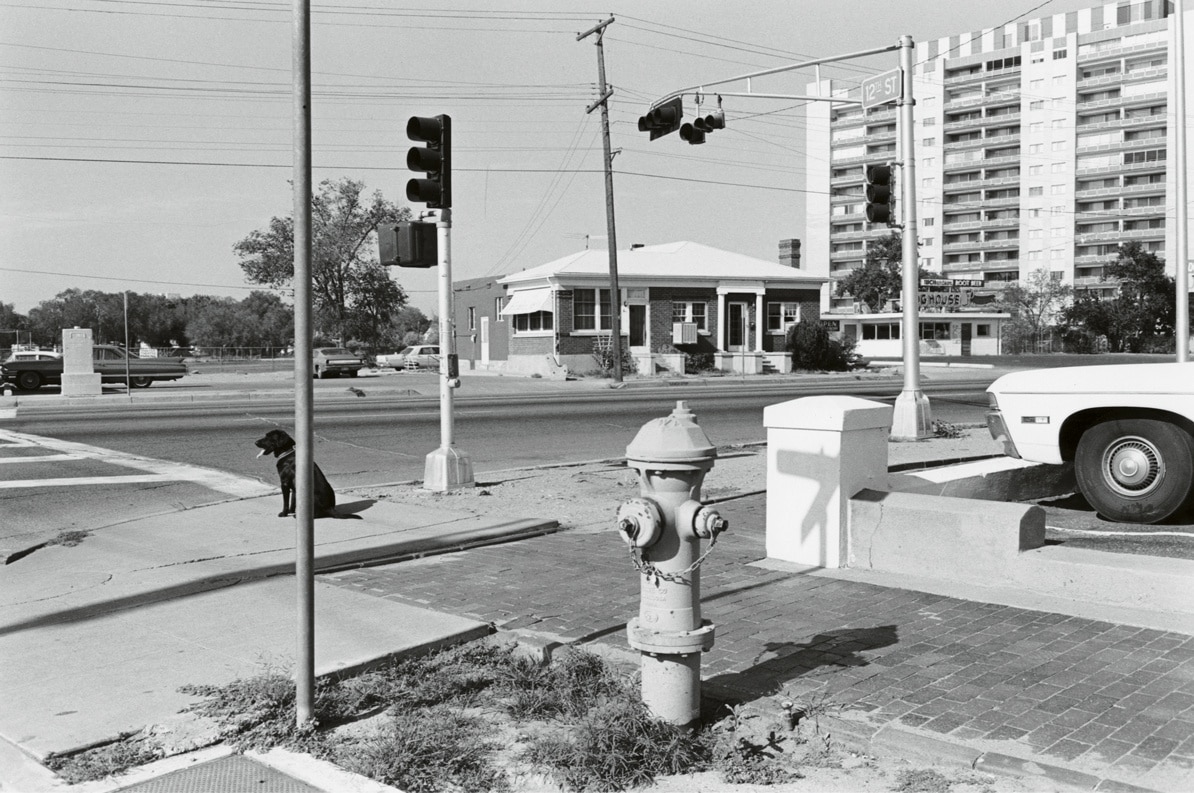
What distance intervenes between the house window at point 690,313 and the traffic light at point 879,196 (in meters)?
25.9

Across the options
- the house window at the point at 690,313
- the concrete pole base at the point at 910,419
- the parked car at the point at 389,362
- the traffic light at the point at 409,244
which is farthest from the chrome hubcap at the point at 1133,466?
the parked car at the point at 389,362

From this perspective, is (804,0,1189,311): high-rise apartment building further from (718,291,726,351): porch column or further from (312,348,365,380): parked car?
(312,348,365,380): parked car

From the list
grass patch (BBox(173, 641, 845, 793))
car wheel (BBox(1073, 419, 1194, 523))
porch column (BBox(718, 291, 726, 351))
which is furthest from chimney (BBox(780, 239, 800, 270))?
grass patch (BBox(173, 641, 845, 793))

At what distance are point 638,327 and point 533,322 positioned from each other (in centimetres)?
438

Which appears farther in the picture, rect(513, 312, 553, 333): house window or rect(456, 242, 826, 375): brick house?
rect(513, 312, 553, 333): house window

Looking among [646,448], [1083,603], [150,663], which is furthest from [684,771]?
[1083,603]

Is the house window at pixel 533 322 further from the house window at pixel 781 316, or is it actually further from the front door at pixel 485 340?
the house window at pixel 781 316

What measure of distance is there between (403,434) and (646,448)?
44.8ft

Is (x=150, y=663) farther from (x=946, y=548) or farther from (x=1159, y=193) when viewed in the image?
(x=1159, y=193)

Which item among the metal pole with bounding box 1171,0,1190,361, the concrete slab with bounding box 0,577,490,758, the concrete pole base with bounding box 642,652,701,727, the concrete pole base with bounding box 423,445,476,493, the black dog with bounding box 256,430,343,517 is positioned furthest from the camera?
the metal pole with bounding box 1171,0,1190,361

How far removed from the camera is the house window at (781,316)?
4447 cm

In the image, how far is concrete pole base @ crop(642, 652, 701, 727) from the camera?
4059mm

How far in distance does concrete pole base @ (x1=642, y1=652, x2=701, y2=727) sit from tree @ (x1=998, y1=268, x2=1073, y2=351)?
85.1 metres

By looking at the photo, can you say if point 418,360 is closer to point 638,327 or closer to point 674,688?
point 638,327
